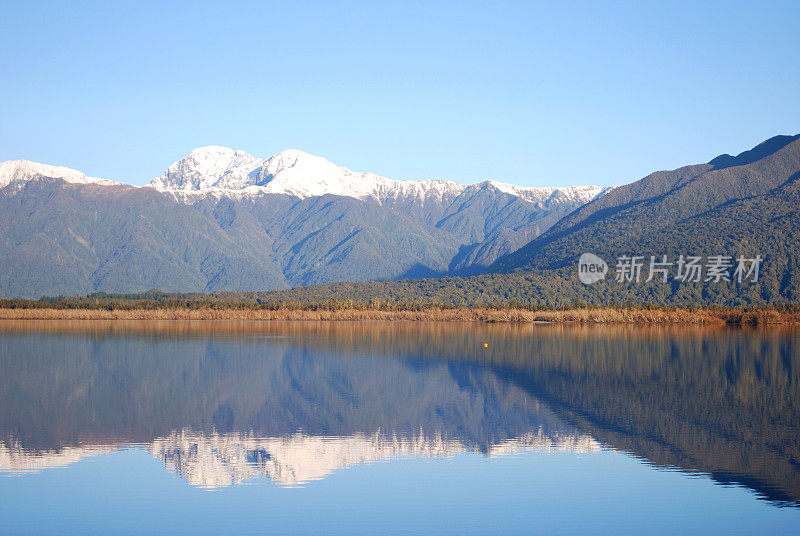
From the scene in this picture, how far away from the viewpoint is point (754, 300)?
124 metres

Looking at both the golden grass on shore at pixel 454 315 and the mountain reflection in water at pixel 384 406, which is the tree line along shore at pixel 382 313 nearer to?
the golden grass on shore at pixel 454 315

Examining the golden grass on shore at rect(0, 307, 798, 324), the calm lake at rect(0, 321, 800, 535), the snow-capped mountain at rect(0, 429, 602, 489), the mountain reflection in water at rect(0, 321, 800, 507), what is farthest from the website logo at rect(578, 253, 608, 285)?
the snow-capped mountain at rect(0, 429, 602, 489)

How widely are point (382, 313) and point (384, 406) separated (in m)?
77.3

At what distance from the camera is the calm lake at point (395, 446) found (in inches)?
699

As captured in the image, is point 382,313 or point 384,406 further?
point 382,313

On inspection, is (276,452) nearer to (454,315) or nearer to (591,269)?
(454,315)

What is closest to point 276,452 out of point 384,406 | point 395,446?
point 395,446

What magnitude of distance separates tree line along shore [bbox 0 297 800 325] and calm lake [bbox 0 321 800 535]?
55575mm

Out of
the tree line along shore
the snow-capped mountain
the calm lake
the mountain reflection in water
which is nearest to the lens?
the calm lake

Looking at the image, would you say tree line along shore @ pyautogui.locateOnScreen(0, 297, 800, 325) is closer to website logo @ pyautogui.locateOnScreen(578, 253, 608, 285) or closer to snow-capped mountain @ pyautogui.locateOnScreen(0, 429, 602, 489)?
website logo @ pyautogui.locateOnScreen(578, 253, 608, 285)

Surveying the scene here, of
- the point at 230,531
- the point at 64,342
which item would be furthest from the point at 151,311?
the point at 230,531

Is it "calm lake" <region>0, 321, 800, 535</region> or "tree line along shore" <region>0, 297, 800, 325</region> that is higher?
"tree line along shore" <region>0, 297, 800, 325</region>

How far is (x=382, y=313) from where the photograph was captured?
109m

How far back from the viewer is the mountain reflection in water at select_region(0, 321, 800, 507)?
75.4 feet
